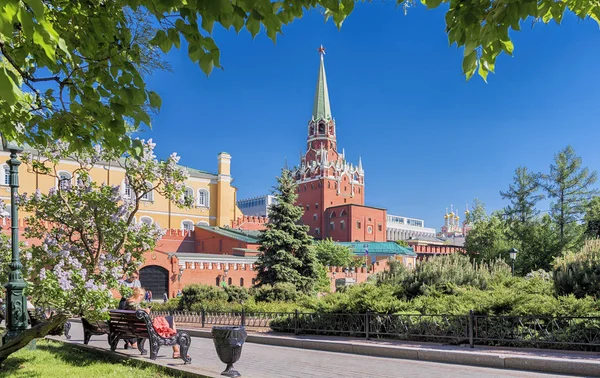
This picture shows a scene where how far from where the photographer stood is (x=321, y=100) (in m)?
93.8

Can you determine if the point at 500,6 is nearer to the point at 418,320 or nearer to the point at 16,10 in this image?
the point at 16,10

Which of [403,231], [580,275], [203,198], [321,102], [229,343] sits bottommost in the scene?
[229,343]

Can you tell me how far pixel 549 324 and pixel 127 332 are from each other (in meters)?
8.09

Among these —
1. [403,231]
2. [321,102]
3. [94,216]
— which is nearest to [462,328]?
[94,216]

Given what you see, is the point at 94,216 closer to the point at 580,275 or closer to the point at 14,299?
the point at 14,299

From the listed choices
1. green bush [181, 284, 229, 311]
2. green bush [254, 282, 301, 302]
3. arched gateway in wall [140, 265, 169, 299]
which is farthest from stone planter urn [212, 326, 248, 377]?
arched gateway in wall [140, 265, 169, 299]

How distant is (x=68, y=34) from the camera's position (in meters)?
5.55

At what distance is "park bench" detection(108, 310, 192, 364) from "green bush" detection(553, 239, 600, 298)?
28.6 feet

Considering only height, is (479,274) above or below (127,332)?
above

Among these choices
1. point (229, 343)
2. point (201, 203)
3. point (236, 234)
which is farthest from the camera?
point (201, 203)

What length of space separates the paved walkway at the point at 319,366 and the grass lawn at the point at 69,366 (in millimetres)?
402

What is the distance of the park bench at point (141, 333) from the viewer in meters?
8.68

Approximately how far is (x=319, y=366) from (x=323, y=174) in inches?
3008

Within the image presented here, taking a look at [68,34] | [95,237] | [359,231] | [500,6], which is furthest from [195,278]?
[359,231]
